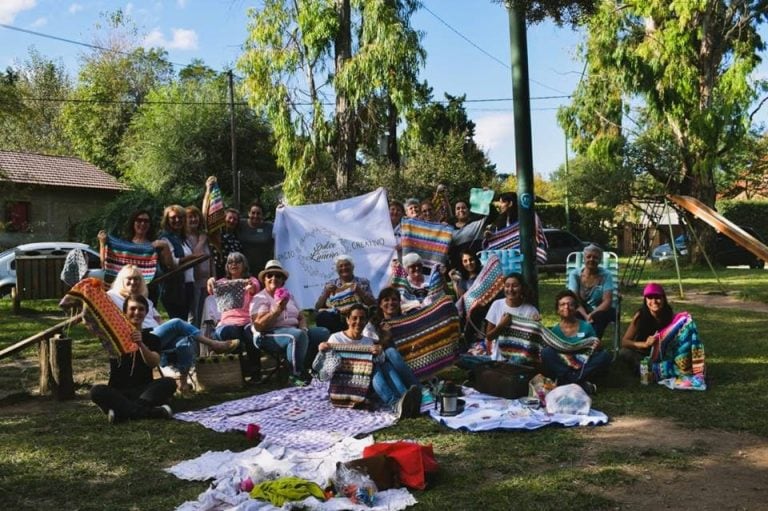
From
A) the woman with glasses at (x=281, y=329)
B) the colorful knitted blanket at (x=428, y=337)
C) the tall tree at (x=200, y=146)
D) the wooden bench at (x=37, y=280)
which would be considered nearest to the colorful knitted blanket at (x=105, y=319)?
the woman with glasses at (x=281, y=329)

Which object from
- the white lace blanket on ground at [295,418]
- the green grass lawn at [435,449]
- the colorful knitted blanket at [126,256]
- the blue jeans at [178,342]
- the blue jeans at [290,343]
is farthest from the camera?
the colorful knitted blanket at [126,256]

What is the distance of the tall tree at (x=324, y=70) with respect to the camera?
16.2m

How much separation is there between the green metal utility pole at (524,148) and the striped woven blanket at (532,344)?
0.99 meters

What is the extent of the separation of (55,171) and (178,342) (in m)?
27.4

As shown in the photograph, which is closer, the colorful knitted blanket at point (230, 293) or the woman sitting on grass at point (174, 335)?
the woman sitting on grass at point (174, 335)

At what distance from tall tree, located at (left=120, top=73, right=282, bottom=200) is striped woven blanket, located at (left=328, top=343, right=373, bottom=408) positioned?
2449 cm

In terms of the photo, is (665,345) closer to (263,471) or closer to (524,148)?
(524,148)

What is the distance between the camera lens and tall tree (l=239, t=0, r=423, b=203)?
53.1 ft

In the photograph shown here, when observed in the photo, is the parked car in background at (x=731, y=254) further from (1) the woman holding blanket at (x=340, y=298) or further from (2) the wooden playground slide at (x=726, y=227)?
(1) the woman holding blanket at (x=340, y=298)

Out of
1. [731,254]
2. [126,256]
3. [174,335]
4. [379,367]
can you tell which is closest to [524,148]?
[379,367]

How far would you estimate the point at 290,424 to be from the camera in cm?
559

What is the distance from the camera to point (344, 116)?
17016 mm

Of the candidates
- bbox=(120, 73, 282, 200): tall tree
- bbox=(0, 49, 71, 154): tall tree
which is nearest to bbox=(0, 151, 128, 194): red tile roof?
bbox=(120, 73, 282, 200): tall tree

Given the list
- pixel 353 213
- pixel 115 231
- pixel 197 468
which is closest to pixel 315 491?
pixel 197 468
